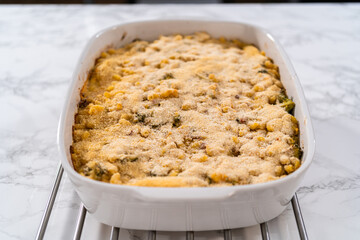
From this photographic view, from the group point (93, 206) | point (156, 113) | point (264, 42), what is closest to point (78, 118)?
point (156, 113)

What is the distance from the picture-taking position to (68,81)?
164 centimetres

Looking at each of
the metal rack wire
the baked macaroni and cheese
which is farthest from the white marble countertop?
the baked macaroni and cheese

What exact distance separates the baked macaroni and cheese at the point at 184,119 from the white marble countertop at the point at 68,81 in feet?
0.53

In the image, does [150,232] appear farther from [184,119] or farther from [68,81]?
[68,81]

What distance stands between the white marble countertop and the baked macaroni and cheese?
160 millimetres

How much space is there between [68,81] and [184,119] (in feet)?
2.29

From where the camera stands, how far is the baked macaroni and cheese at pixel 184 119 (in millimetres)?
963

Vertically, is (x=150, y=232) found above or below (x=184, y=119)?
below

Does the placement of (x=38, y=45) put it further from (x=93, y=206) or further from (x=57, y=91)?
(x=93, y=206)

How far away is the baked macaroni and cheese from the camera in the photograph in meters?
0.96

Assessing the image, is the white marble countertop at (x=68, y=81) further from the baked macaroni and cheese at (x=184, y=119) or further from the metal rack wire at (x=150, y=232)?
the baked macaroni and cheese at (x=184, y=119)

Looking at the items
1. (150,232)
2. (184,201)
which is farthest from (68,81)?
(184,201)

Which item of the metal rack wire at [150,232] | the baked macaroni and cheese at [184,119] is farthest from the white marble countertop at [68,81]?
the baked macaroni and cheese at [184,119]

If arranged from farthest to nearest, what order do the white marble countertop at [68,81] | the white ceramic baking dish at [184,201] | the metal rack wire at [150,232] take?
the white marble countertop at [68,81] → the metal rack wire at [150,232] → the white ceramic baking dish at [184,201]
